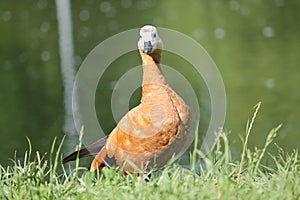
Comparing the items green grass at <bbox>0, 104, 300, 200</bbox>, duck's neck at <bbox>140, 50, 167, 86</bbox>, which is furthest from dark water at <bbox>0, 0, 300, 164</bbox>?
green grass at <bbox>0, 104, 300, 200</bbox>

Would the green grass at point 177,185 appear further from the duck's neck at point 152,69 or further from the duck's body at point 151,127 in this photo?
the duck's neck at point 152,69

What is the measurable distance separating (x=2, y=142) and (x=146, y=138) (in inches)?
269

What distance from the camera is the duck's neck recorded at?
4570mm

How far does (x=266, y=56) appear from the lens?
15.3 m

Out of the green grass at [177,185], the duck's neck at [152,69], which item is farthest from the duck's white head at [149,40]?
the green grass at [177,185]

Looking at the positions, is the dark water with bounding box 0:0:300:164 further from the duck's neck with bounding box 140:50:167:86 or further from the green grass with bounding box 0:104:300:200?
the green grass with bounding box 0:104:300:200

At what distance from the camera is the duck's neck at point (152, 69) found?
15.0 ft

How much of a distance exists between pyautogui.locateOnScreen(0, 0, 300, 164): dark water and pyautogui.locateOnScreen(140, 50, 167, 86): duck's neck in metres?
4.83

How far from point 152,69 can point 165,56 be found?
11155 millimetres

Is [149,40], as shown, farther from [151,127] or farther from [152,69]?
[151,127]

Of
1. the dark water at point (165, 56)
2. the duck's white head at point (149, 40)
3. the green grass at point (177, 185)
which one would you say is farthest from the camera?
the dark water at point (165, 56)

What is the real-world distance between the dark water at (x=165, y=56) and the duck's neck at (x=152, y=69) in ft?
15.8

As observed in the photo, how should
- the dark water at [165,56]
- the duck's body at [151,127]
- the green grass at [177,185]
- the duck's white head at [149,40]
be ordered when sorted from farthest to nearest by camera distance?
the dark water at [165,56] → the duck's white head at [149,40] → the duck's body at [151,127] → the green grass at [177,185]

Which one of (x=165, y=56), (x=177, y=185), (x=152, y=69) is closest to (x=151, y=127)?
(x=152, y=69)
